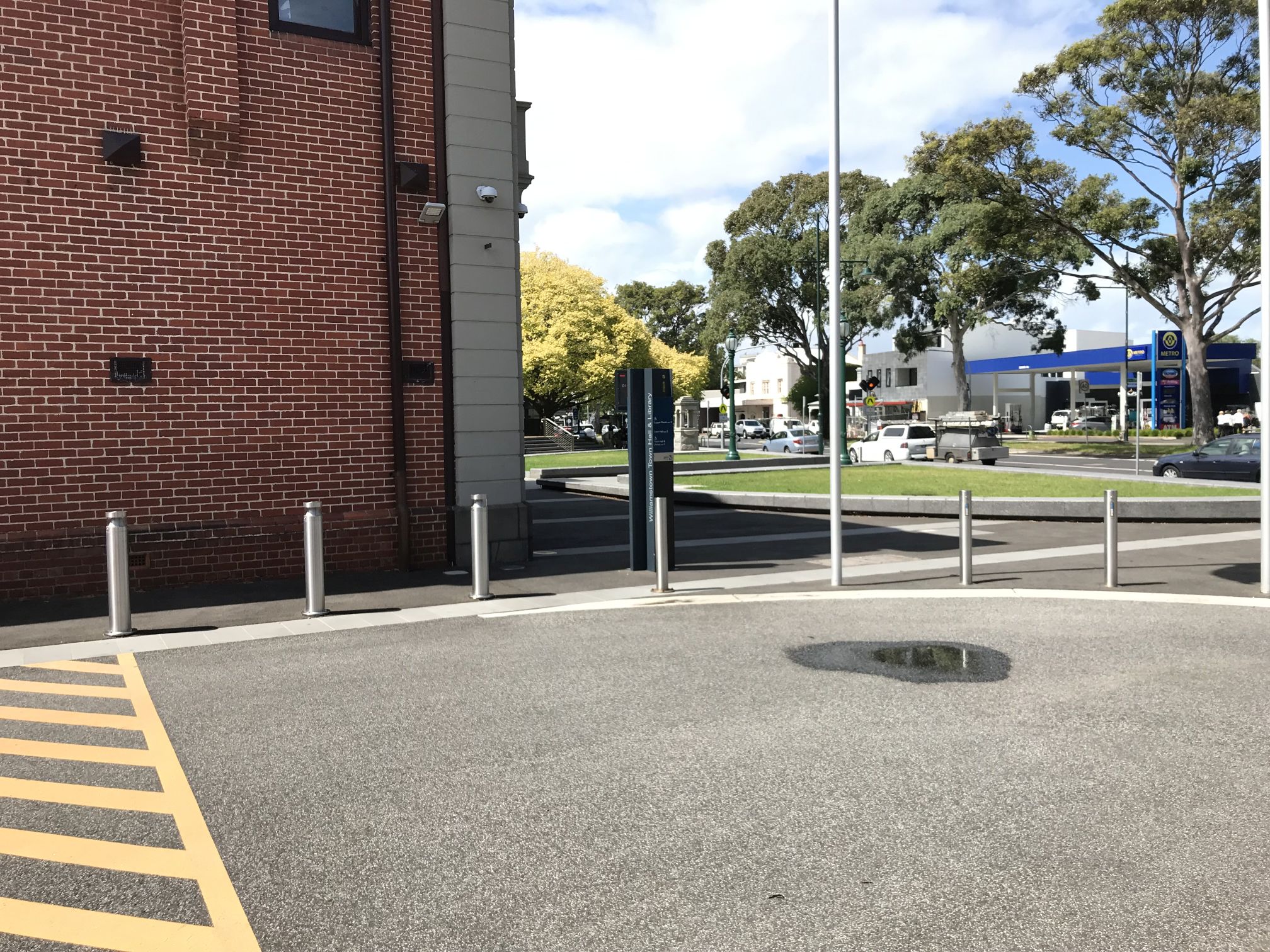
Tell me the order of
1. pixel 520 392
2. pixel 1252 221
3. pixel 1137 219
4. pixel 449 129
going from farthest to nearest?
pixel 1137 219
pixel 1252 221
pixel 520 392
pixel 449 129

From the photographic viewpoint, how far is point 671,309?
327 ft

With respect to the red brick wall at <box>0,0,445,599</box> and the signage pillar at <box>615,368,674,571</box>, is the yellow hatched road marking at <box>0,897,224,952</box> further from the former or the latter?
the signage pillar at <box>615,368,674,571</box>

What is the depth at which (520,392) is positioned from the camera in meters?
13.3

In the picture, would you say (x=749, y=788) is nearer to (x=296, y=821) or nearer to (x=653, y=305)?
(x=296, y=821)

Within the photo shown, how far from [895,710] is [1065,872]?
2.24 meters

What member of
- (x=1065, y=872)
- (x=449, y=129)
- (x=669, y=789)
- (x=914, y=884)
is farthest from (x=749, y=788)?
(x=449, y=129)

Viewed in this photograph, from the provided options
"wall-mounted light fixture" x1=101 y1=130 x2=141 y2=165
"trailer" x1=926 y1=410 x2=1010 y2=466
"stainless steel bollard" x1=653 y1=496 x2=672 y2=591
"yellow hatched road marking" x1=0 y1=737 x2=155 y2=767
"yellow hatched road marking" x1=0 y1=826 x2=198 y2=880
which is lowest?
"yellow hatched road marking" x1=0 y1=737 x2=155 y2=767

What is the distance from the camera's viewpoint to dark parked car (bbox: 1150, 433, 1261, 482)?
24766 millimetres

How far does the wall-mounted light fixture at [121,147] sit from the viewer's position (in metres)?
10.5

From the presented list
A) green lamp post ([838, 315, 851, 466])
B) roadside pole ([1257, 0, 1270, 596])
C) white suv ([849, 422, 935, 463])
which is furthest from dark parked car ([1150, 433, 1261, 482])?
roadside pole ([1257, 0, 1270, 596])

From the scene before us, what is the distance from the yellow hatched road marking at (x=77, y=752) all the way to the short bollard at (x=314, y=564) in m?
3.84

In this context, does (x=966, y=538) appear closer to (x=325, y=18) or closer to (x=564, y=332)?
(x=325, y=18)

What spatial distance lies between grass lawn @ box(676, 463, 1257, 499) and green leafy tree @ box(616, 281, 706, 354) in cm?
7124

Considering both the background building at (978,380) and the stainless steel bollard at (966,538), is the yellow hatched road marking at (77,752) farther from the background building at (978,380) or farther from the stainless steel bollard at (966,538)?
the background building at (978,380)
